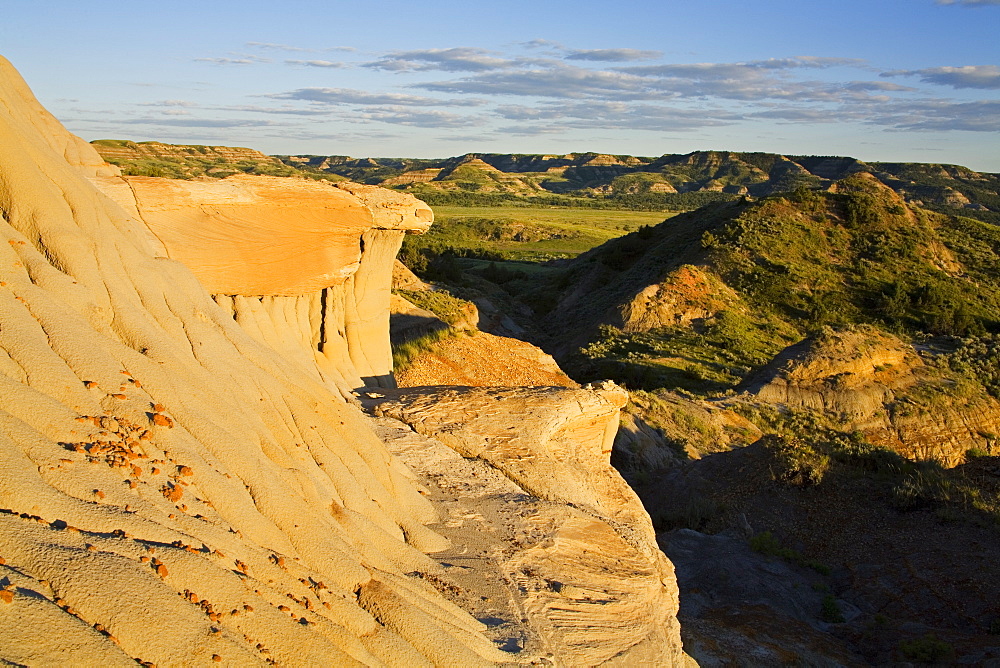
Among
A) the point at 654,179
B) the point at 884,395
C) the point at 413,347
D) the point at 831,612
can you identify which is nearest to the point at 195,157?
the point at 413,347

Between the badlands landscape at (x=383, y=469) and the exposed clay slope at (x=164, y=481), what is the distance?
0.06ft

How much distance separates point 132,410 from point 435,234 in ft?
200

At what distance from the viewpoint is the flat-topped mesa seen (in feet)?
27.1

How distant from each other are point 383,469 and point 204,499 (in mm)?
2222

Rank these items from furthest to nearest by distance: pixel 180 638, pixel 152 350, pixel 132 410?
pixel 152 350
pixel 132 410
pixel 180 638

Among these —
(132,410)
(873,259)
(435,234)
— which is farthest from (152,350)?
(435,234)

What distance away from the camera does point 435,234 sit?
6519 cm

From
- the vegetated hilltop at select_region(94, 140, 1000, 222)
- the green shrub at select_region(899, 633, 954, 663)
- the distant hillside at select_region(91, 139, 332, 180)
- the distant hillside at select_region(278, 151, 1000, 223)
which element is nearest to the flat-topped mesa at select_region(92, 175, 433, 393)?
the green shrub at select_region(899, 633, 954, 663)

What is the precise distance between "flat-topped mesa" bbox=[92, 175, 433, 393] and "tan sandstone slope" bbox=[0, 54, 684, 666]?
6 centimetres

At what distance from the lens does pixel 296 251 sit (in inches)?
373

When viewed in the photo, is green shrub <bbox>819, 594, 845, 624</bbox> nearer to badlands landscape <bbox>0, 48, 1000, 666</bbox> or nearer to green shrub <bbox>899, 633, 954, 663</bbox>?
badlands landscape <bbox>0, 48, 1000, 666</bbox>

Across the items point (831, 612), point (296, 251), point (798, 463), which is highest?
point (296, 251)

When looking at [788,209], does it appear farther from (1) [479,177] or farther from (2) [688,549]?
(1) [479,177]

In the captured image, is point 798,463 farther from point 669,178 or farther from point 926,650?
point 669,178
